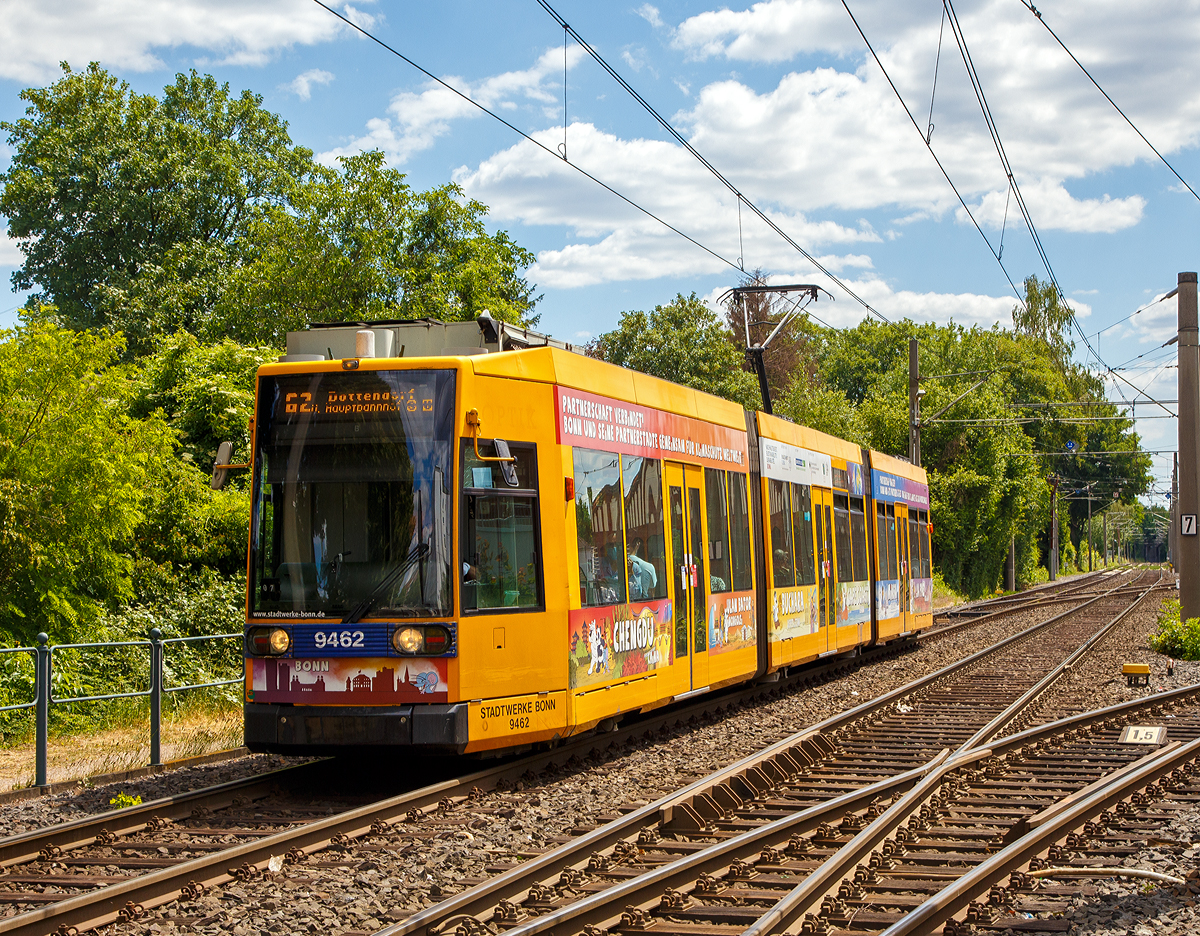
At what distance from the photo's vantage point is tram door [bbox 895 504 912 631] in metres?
23.4

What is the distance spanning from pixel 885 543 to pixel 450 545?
47.6 feet

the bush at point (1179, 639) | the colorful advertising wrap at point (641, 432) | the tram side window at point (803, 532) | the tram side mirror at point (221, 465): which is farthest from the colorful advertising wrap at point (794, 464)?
the tram side mirror at point (221, 465)

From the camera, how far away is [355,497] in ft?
30.4

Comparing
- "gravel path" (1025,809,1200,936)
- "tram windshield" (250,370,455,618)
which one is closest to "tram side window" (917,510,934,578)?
"tram windshield" (250,370,455,618)

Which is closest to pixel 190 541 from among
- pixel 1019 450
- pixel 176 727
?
pixel 176 727

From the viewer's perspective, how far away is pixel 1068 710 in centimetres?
1414

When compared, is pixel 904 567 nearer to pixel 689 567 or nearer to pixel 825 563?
pixel 825 563

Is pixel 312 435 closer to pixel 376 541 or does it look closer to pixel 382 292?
pixel 376 541

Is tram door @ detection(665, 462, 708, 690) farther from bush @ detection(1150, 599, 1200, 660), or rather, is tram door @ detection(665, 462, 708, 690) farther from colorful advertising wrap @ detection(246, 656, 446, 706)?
bush @ detection(1150, 599, 1200, 660)

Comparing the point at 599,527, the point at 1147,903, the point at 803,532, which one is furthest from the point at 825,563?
the point at 1147,903

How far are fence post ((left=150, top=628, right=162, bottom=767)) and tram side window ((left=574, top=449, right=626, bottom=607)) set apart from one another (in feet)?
12.3

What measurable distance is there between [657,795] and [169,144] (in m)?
36.0

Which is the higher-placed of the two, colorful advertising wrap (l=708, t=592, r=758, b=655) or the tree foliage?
the tree foliage

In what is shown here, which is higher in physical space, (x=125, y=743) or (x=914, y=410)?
(x=914, y=410)
